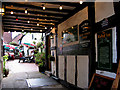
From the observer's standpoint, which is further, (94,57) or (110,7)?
(94,57)

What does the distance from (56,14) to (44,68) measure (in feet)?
17.5

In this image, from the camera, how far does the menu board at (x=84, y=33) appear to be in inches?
170

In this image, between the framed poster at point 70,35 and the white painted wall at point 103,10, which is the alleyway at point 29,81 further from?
the white painted wall at point 103,10

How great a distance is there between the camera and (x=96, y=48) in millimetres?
3930

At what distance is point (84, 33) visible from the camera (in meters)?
4.56

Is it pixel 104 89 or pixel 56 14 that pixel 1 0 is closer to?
pixel 56 14

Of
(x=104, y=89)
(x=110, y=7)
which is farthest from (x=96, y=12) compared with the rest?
(x=104, y=89)

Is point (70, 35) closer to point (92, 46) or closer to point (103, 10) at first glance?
point (92, 46)

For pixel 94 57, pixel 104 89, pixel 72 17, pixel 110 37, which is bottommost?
pixel 104 89

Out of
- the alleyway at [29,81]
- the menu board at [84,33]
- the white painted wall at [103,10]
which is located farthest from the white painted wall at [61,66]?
the white painted wall at [103,10]

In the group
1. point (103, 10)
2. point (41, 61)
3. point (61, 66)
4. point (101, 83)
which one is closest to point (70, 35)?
point (61, 66)

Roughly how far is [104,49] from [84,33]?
1.24 meters

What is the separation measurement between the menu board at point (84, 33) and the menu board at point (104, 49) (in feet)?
1.88

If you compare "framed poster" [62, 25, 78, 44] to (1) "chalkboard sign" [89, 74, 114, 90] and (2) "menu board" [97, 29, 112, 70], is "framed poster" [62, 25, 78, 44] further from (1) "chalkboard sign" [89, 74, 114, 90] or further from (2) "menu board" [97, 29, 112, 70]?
(1) "chalkboard sign" [89, 74, 114, 90]
